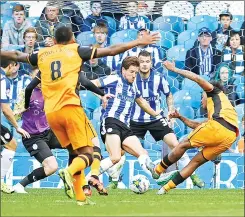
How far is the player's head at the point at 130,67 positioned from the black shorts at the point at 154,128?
52.2 inches

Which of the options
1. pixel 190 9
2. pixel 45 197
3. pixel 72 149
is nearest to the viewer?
pixel 72 149

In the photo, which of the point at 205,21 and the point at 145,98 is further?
the point at 205,21

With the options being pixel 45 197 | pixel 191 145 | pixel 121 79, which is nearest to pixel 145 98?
pixel 121 79

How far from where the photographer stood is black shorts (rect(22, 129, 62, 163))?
1306cm

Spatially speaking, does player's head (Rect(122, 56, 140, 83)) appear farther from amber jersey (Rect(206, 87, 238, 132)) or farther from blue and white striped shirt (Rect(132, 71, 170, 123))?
blue and white striped shirt (Rect(132, 71, 170, 123))

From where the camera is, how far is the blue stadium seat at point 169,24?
17.9m

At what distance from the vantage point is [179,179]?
12.5m

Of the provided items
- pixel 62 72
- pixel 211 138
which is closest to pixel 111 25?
pixel 211 138

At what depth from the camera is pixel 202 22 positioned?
707 inches

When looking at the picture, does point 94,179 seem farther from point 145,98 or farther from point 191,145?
point 145,98

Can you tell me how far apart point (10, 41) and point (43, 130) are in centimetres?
406

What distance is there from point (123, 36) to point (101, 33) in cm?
48

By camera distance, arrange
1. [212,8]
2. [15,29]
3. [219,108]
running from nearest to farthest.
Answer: [219,108], [15,29], [212,8]

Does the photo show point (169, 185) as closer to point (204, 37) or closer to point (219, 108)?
point (219, 108)
